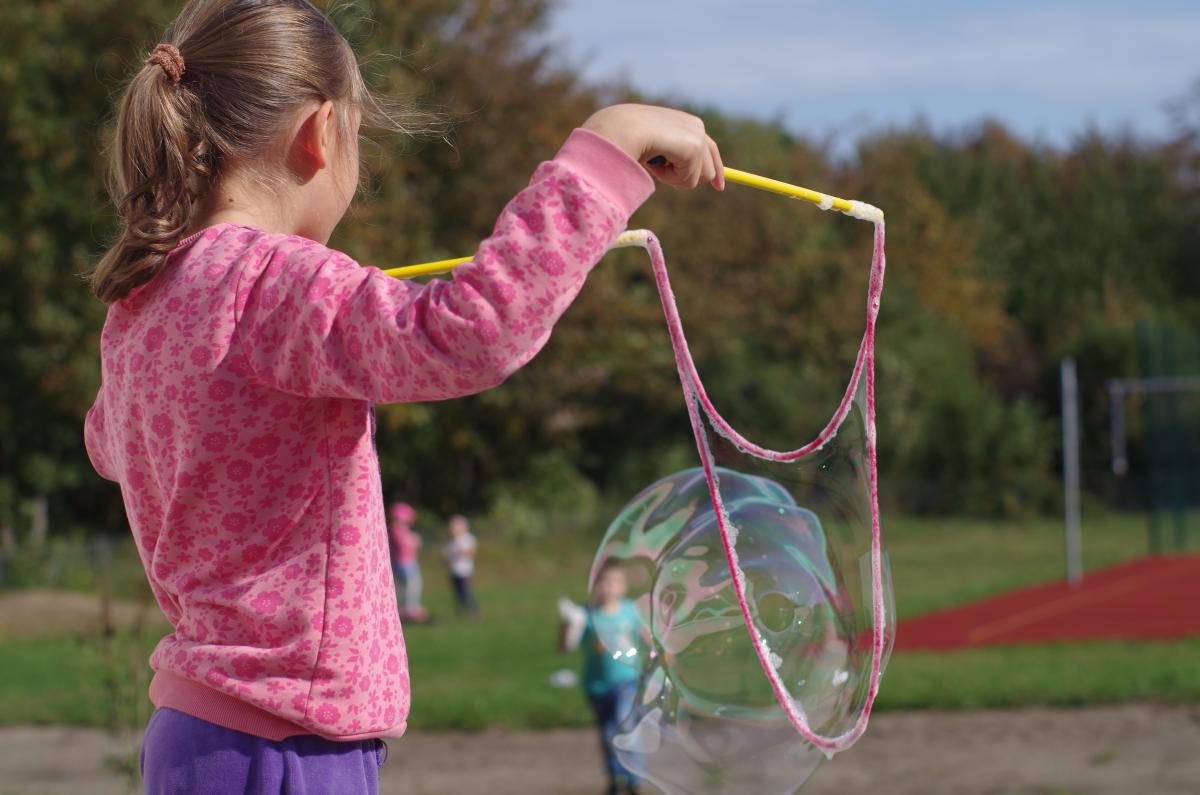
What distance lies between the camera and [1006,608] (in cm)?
1484

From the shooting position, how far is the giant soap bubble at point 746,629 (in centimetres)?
232

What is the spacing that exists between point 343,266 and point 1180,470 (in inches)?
836

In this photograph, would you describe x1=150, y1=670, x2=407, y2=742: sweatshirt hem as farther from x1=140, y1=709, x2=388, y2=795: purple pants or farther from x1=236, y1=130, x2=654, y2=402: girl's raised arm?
x1=236, y1=130, x2=654, y2=402: girl's raised arm

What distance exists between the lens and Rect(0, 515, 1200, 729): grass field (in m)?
8.35

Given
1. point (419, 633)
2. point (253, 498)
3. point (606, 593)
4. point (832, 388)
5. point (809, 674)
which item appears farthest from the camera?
point (832, 388)

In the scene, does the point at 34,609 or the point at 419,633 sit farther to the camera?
the point at 34,609

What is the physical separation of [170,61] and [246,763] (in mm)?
738

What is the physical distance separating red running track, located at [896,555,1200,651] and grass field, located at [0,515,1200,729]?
1.79 feet

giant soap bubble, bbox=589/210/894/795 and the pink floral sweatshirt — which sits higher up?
the pink floral sweatshirt

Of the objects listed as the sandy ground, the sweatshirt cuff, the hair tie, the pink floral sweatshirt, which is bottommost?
the sandy ground

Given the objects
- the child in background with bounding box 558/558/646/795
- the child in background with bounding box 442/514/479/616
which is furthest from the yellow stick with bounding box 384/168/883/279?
the child in background with bounding box 442/514/479/616

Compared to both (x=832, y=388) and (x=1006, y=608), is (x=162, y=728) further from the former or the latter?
(x=832, y=388)

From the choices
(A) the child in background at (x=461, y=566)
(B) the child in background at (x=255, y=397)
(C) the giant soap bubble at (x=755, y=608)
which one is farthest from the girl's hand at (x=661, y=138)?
(A) the child in background at (x=461, y=566)

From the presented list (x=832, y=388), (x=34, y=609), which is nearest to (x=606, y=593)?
(x=34, y=609)
